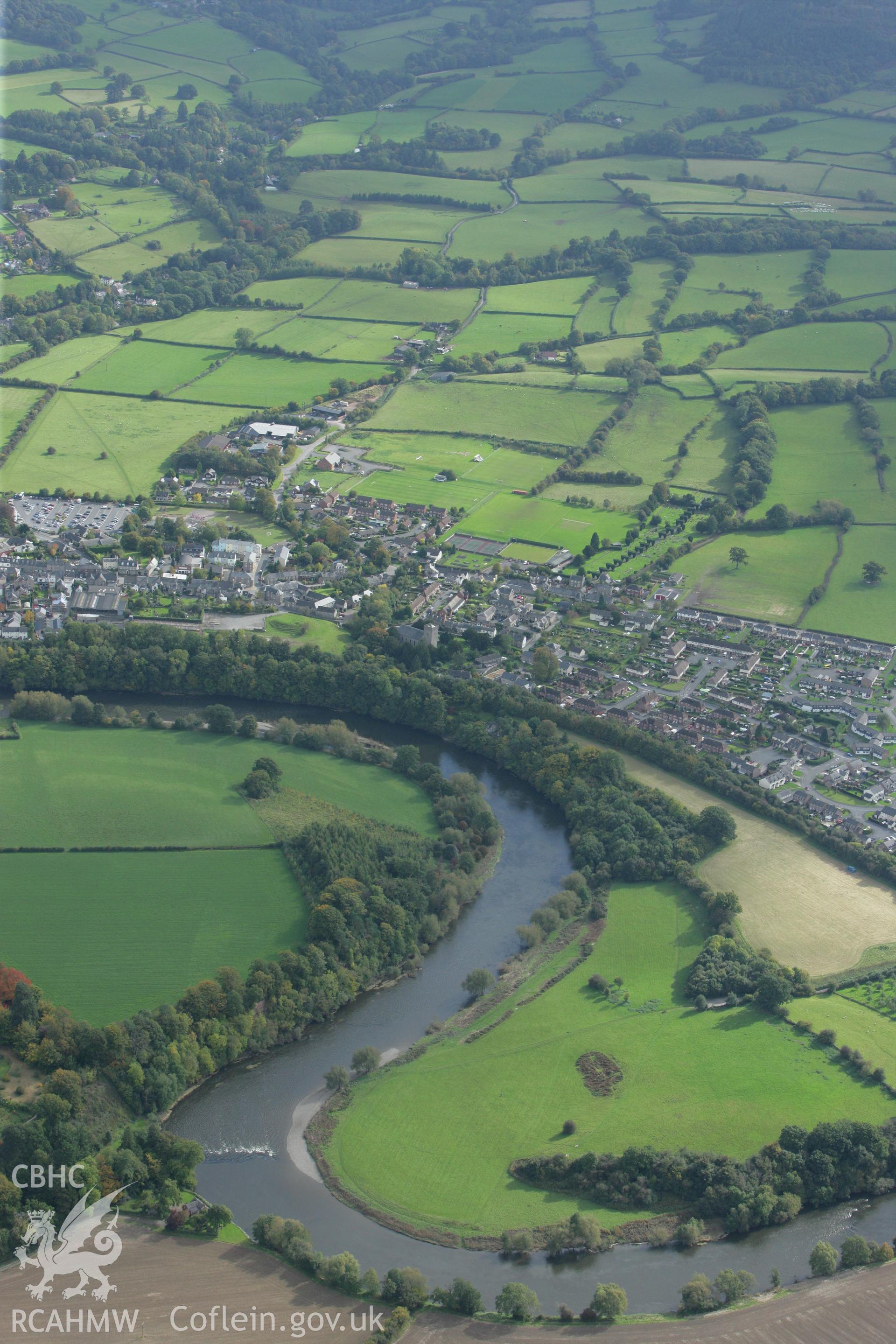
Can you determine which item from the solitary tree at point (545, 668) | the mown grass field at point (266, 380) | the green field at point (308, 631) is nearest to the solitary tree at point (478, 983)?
the solitary tree at point (545, 668)

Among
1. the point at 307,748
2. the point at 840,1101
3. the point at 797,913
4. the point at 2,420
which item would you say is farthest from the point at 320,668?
the point at 2,420

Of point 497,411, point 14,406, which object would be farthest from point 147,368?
point 497,411

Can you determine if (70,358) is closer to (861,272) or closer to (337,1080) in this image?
(861,272)

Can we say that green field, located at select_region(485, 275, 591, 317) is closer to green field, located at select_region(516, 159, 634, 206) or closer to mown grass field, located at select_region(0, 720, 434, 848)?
green field, located at select_region(516, 159, 634, 206)

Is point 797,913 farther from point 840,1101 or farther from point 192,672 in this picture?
point 192,672

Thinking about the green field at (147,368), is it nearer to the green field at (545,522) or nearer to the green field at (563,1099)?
the green field at (545,522)

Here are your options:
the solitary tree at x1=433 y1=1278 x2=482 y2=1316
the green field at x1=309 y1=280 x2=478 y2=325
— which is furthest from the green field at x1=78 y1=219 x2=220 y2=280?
the solitary tree at x1=433 y1=1278 x2=482 y2=1316

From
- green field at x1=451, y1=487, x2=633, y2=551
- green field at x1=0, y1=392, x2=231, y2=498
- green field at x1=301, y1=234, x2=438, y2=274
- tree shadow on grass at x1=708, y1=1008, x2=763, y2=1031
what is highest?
green field at x1=301, y1=234, x2=438, y2=274
